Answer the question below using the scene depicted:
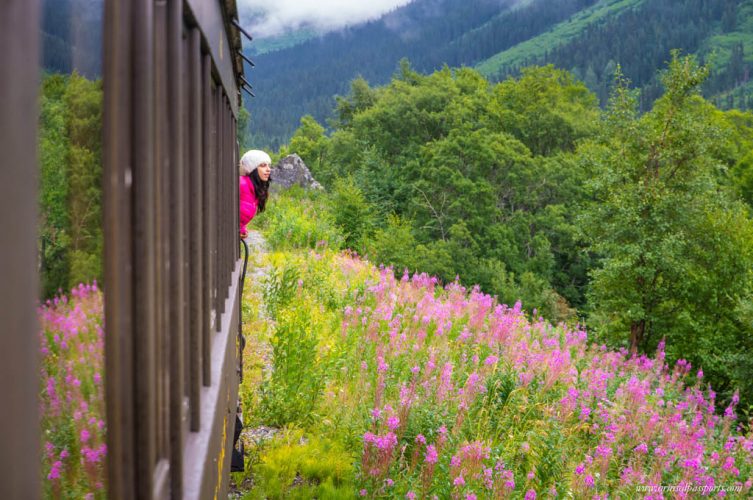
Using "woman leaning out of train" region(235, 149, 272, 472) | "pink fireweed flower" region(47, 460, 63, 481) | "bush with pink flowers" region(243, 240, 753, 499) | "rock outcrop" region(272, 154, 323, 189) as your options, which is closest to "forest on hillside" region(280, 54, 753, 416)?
"rock outcrop" region(272, 154, 323, 189)

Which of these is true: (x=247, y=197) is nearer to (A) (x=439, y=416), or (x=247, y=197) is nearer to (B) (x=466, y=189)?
(A) (x=439, y=416)

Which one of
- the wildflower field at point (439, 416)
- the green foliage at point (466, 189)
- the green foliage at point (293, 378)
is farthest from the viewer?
the green foliage at point (466, 189)

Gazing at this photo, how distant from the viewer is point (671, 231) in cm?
2356

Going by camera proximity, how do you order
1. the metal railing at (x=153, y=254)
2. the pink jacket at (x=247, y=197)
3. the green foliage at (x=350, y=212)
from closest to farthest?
the metal railing at (x=153, y=254)
the pink jacket at (x=247, y=197)
the green foliage at (x=350, y=212)

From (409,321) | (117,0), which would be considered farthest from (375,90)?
(117,0)

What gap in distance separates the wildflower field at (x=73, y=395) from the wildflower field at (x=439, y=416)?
4017mm

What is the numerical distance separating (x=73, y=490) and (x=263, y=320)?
869cm

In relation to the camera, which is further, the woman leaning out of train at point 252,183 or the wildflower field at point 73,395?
the woman leaning out of train at point 252,183

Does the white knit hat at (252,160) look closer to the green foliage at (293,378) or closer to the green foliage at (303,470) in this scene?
the green foliage at (293,378)

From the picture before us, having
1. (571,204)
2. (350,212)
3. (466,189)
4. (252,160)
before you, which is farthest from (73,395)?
(571,204)

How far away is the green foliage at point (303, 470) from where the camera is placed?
510 cm

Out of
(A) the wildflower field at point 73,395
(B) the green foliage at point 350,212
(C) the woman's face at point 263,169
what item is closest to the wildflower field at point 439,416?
(C) the woman's face at point 263,169

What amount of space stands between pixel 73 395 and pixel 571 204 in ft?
136

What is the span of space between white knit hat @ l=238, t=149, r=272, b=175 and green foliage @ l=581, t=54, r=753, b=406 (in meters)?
18.4
